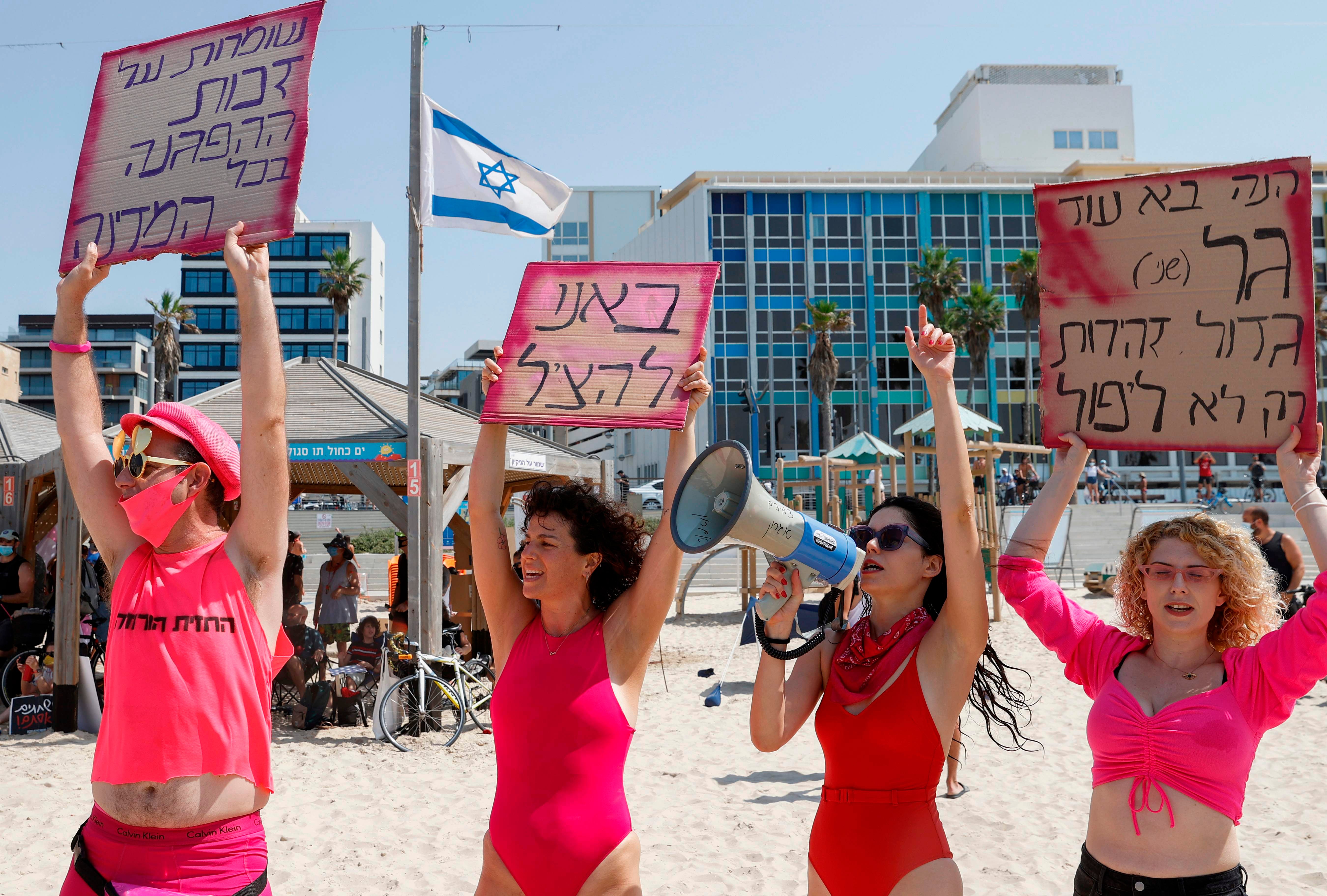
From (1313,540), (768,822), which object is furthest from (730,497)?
(768,822)

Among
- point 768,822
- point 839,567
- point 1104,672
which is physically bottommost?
point 768,822

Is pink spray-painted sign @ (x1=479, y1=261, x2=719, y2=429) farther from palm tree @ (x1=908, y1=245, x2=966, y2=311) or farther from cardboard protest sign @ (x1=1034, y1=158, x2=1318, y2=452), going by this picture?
palm tree @ (x1=908, y1=245, x2=966, y2=311)

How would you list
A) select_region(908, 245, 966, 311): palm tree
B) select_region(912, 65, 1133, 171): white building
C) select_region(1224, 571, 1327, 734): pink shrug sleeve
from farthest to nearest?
select_region(912, 65, 1133, 171): white building
select_region(908, 245, 966, 311): palm tree
select_region(1224, 571, 1327, 734): pink shrug sleeve

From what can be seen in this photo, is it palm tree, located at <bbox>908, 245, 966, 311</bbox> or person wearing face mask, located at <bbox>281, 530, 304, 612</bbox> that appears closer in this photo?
person wearing face mask, located at <bbox>281, 530, 304, 612</bbox>

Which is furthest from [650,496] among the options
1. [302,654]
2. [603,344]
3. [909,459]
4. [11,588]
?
[603,344]

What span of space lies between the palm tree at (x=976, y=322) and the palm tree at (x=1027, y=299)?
3.71 ft

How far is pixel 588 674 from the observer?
2500 mm

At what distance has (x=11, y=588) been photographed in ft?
32.3

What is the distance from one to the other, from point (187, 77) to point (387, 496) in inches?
257

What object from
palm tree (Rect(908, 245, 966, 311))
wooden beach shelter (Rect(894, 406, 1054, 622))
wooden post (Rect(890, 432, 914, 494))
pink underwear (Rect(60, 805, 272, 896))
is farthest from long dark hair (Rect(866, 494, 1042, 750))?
palm tree (Rect(908, 245, 966, 311))

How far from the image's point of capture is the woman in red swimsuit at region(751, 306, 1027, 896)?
7.63ft

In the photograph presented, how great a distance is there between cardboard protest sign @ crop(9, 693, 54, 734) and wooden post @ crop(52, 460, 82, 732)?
60mm

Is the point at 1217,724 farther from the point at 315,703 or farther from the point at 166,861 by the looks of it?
the point at 315,703

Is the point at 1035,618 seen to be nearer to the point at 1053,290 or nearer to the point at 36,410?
the point at 1053,290
